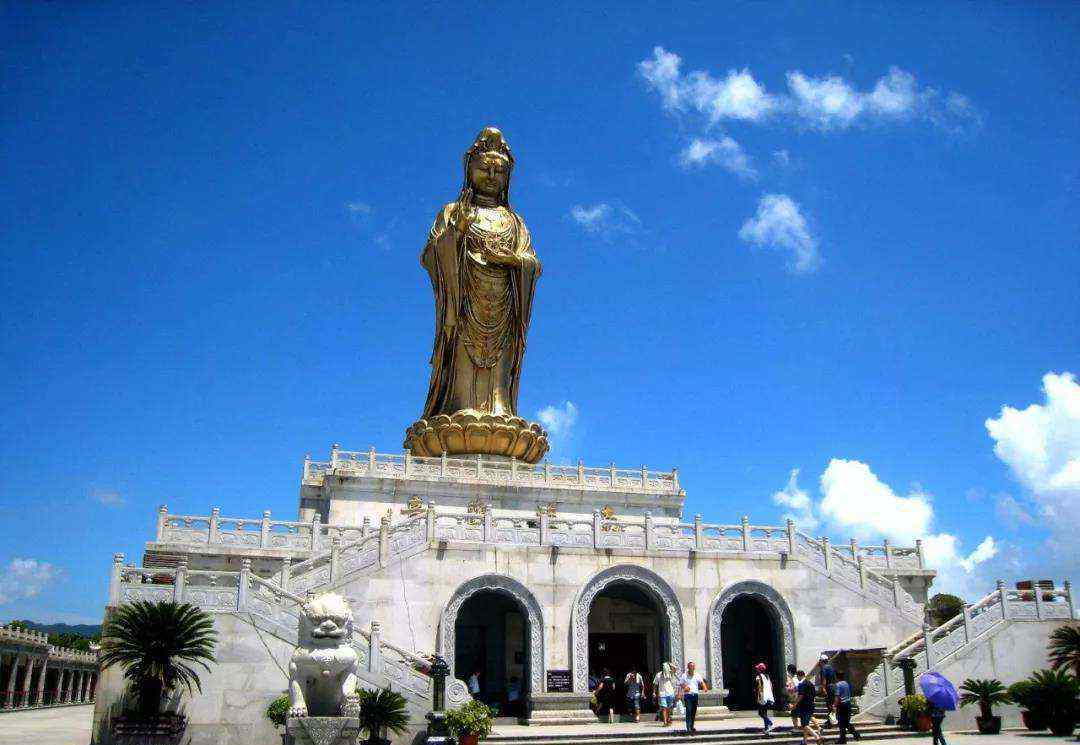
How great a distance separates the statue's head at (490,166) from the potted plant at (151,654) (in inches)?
1140

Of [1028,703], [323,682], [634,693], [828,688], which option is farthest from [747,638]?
[323,682]

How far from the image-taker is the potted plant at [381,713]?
62.2 feet

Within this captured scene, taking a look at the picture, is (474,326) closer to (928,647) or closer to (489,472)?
(489,472)

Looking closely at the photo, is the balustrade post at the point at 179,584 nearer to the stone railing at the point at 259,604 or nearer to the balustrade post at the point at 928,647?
the stone railing at the point at 259,604

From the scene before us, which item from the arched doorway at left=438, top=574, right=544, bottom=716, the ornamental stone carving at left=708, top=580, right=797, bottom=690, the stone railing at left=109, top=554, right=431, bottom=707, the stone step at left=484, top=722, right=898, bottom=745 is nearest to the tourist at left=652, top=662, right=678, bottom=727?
the stone step at left=484, top=722, right=898, bottom=745

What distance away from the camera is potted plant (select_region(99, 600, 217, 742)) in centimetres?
1942

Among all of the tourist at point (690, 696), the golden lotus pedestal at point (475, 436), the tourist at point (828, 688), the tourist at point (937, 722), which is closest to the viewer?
the tourist at point (937, 722)

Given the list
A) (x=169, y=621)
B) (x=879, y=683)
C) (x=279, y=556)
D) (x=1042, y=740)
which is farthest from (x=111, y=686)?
(x=1042, y=740)

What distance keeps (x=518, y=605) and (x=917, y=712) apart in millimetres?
10304

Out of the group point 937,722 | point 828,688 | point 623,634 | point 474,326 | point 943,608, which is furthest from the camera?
point 474,326

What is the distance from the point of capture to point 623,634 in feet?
92.6

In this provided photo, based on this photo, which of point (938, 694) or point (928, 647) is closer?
point (938, 694)

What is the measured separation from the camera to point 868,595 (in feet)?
90.8

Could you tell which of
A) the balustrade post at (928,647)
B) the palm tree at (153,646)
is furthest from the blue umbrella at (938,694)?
the palm tree at (153,646)
